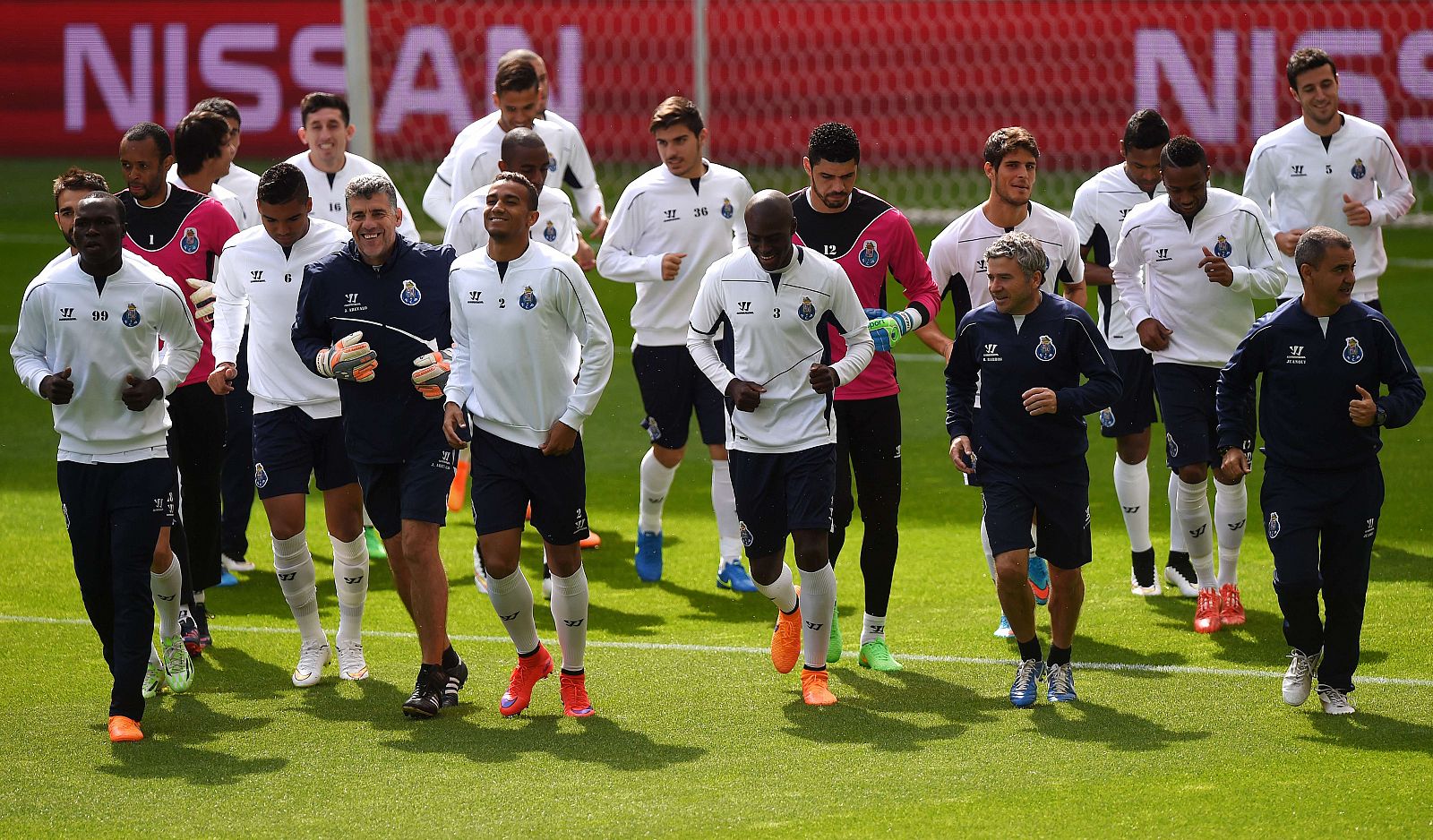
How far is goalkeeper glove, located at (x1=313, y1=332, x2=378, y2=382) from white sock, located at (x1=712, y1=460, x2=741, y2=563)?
259 cm

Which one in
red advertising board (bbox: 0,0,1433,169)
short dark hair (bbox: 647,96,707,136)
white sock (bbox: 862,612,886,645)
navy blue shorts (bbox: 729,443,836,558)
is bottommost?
white sock (bbox: 862,612,886,645)

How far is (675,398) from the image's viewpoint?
870cm

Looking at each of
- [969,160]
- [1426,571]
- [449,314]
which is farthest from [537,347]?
[969,160]

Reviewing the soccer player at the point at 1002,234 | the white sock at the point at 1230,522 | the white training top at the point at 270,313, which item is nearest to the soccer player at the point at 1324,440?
the soccer player at the point at 1002,234

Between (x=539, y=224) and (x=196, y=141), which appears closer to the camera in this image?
(x=196, y=141)

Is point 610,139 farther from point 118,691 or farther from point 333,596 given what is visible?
point 118,691

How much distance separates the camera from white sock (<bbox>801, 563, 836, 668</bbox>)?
6.62m

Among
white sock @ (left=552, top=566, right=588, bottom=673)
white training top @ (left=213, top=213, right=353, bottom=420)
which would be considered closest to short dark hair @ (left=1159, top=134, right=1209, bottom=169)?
white sock @ (left=552, top=566, right=588, bottom=673)

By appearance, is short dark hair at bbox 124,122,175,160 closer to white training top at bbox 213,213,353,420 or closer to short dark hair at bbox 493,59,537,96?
white training top at bbox 213,213,353,420

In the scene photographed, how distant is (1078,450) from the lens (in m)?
6.38

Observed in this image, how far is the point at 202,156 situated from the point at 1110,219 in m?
4.20

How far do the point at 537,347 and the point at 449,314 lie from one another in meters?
0.43

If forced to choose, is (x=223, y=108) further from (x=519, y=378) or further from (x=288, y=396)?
(x=519, y=378)

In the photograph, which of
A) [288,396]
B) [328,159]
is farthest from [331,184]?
[288,396]
